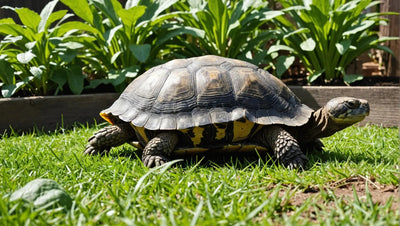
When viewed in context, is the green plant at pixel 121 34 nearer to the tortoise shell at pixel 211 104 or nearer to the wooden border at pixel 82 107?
the wooden border at pixel 82 107

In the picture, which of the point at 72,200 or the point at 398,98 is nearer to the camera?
the point at 72,200

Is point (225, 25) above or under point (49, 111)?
above

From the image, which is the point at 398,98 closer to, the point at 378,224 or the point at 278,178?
the point at 278,178

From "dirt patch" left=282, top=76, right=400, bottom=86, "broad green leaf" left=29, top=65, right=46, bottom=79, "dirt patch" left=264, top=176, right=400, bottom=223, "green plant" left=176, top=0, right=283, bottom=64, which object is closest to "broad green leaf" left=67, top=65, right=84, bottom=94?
"broad green leaf" left=29, top=65, right=46, bottom=79

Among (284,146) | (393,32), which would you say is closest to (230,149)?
(284,146)

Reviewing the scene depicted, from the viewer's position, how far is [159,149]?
112 inches

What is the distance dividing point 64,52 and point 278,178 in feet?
11.7

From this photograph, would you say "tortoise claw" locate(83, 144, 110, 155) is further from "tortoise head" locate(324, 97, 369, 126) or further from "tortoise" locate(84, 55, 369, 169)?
"tortoise head" locate(324, 97, 369, 126)

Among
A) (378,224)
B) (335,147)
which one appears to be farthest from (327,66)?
(378,224)

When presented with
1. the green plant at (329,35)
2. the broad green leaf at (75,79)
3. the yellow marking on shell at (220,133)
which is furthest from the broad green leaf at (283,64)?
the broad green leaf at (75,79)

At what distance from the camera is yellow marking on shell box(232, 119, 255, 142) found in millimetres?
2842

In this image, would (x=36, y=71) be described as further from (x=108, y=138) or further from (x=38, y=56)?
(x=108, y=138)

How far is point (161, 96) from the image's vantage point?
9.83ft

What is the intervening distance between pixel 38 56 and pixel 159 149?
273 cm
